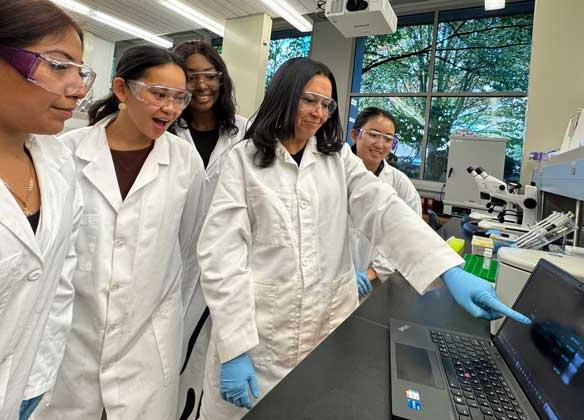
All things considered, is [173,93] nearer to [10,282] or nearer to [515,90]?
[10,282]

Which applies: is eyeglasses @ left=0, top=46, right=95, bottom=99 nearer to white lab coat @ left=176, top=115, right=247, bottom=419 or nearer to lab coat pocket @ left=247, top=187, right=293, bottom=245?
lab coat pocket @ left=247, top=187, right=293, bottom=245

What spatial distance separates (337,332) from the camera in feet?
2.82

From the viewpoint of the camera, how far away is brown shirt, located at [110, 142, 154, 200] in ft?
3.52

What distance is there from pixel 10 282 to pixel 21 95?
0.33m

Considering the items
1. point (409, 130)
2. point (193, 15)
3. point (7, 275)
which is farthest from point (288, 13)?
point (7, 275)

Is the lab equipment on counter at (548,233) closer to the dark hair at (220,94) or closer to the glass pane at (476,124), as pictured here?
the dark hair at (220,94)

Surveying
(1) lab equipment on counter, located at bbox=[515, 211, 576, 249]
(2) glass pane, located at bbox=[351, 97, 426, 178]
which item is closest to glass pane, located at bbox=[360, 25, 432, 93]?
(2) glass pane, located at bbox=[351, 97, 426, 178]

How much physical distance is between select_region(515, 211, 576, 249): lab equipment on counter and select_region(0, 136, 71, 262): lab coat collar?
152 cm

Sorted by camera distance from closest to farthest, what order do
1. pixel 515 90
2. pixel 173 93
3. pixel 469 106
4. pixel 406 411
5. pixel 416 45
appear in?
pixel 406 411 → pixel 173 93 → pixel 515 90 → pixel 469 106 → pixel 416 45

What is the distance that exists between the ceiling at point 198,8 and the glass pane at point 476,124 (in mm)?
1296

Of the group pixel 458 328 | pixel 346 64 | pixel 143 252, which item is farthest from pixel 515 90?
pixel 143 252

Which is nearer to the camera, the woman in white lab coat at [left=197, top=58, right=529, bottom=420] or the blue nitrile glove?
the woman in white lab coat at [left=197, top=58, right=529, bottom=420]

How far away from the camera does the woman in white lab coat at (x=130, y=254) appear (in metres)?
0.97

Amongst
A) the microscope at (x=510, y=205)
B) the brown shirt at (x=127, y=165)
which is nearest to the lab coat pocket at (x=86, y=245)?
the brown shirt at (x=127, y=165)
